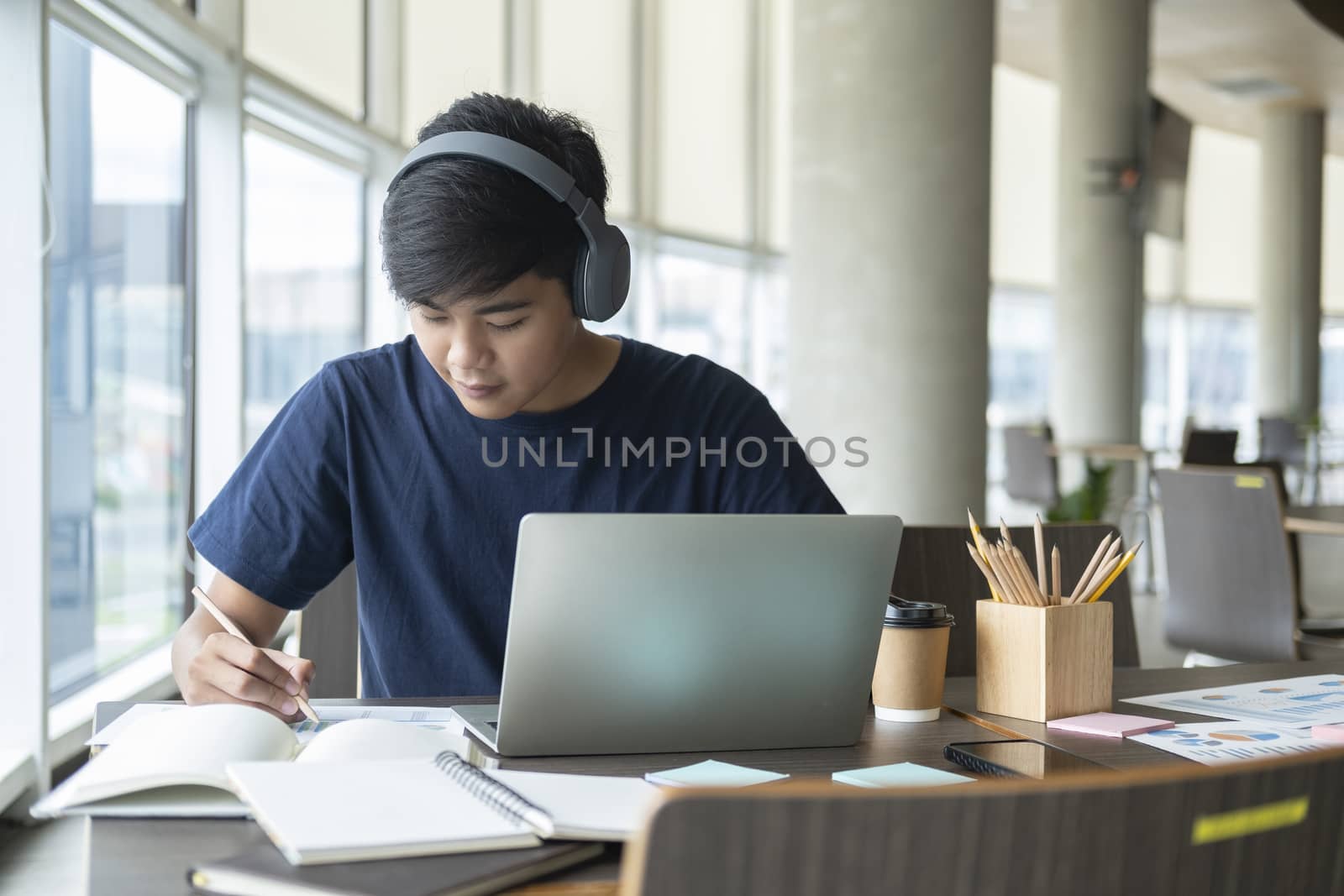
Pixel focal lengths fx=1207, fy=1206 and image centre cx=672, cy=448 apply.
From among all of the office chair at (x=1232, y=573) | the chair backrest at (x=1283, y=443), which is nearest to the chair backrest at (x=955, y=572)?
the office chair at (x=1232, y=573)

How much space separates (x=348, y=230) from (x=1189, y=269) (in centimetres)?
953

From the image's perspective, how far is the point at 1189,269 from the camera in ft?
39.1

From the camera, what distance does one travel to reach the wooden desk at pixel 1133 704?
102 cm

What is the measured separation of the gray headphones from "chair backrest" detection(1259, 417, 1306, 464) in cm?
836

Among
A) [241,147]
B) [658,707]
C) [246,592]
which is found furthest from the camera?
[241,147]

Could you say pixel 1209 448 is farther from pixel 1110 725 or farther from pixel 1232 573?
pixel 1110 725

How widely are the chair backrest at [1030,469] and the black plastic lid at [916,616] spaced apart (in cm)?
487

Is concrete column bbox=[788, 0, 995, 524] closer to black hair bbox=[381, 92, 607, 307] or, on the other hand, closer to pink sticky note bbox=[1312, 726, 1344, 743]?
black hair bbox=[381, 92, 607, 307]

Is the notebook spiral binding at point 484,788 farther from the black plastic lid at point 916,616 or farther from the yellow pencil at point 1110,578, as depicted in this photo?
the yellow pencil at point 1110,578

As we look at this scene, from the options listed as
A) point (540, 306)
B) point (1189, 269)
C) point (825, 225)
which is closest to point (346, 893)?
point (540, 306)

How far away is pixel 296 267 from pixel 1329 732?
13.8 feet

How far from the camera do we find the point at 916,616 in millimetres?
1164

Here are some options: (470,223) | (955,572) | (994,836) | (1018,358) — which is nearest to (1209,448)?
(955,572)

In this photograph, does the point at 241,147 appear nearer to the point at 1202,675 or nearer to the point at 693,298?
the point at 1202,675
